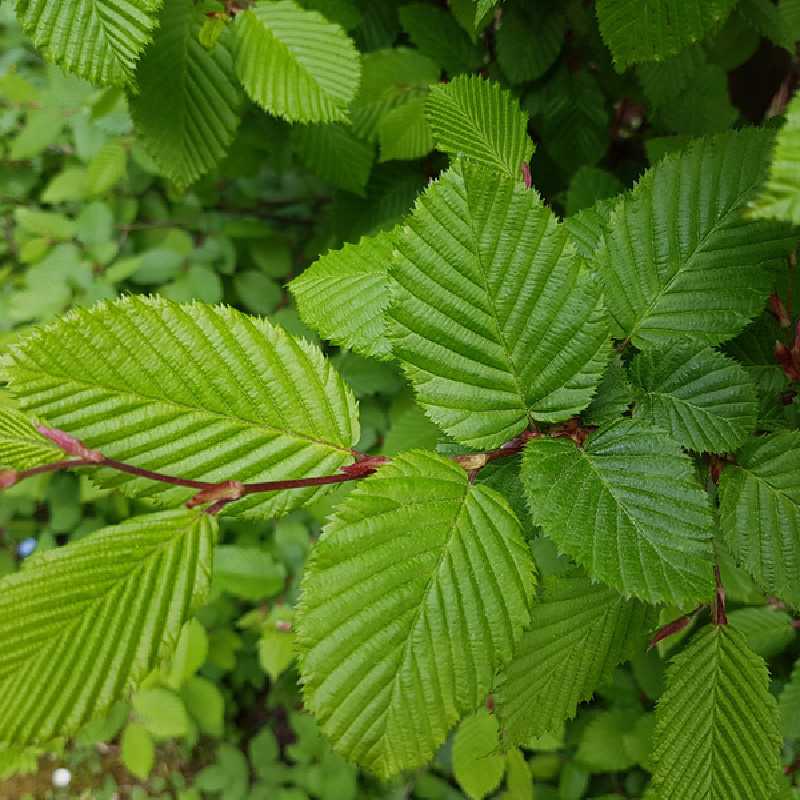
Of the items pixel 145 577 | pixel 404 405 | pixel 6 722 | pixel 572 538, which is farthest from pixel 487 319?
pixel 404 405

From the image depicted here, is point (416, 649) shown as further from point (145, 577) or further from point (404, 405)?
point (404, 405)

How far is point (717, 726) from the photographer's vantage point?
556mm

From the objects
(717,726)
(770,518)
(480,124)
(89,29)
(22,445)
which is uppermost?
(89,29)

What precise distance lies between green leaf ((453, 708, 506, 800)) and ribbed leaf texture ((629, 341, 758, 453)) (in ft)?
2.76

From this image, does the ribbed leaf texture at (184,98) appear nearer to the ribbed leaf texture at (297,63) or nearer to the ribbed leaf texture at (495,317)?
the ribbed leaf texture at (297,63)

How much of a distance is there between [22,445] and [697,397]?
0.54 m

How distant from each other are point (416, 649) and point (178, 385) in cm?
26

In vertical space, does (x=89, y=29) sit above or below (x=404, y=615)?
above

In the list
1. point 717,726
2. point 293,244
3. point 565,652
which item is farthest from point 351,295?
point 293,244

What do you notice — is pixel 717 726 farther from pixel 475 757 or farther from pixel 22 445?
pixel 475 757

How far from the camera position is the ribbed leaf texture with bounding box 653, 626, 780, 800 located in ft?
1.79

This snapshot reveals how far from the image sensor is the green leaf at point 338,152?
3.64 feet

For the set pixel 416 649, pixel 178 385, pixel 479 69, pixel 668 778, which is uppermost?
pixel 479 69

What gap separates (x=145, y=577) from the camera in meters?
0.42
